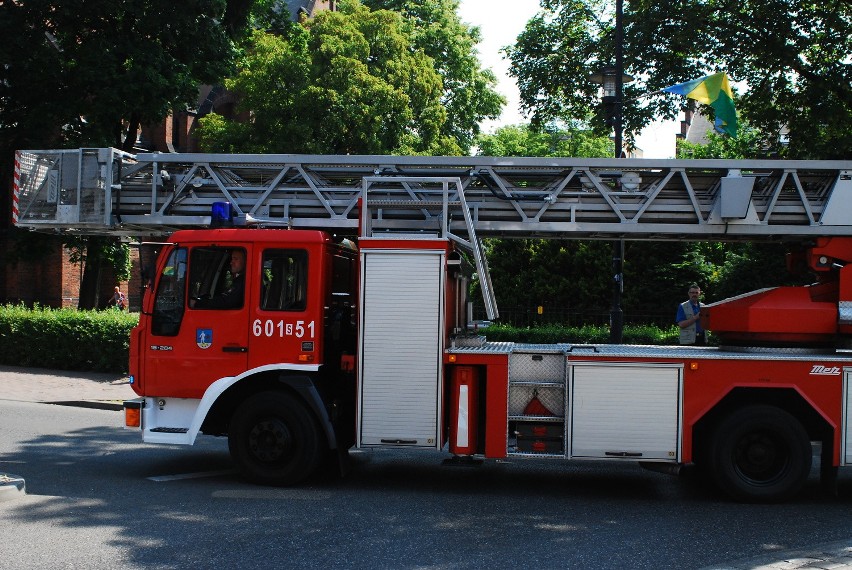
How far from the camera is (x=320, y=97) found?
27.2 m

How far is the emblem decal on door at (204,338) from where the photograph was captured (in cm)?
885

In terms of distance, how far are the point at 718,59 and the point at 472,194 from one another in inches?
390

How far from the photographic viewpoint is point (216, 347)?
8836 mm

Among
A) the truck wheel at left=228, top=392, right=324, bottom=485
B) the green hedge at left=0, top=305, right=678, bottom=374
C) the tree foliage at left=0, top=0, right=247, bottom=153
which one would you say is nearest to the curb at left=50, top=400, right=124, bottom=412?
the green hedge at left=0, top=305, right=678, bottom=374

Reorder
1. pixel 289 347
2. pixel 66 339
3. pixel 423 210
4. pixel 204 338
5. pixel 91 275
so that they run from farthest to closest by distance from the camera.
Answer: pixel 91 275
pixel 66 339
pixel 423 210
pixel 204 338
pixel 289 347

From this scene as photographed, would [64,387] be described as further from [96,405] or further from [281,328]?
[281,328]

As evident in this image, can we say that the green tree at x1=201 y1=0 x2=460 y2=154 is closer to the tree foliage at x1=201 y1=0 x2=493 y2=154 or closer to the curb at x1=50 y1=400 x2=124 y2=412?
the tree foliage at x1=201 y1=0 x2=493 y2=154

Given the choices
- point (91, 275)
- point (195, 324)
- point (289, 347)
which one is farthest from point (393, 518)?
point (91, 275)

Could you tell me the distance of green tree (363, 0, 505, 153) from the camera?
37.0m

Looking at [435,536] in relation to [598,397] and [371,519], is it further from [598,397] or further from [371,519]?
[598,397]

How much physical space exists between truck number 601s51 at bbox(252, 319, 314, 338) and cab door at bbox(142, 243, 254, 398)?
133mm

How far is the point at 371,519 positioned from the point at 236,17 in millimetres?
17655

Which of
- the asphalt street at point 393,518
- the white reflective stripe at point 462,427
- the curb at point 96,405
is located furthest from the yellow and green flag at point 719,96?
the curb at point 96,405

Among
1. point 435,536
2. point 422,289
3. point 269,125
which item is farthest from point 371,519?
point 269,125
